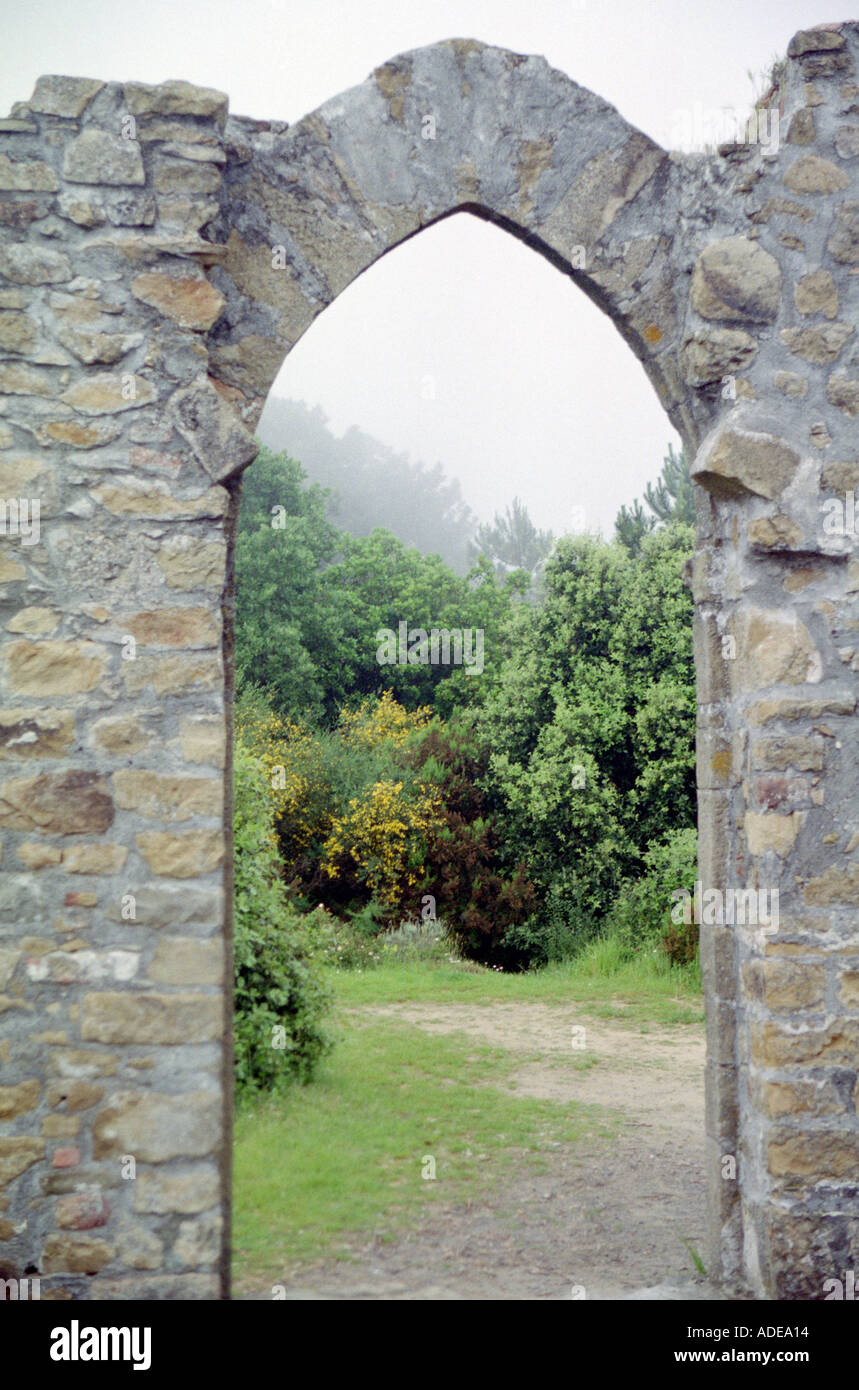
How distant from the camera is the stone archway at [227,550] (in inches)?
120

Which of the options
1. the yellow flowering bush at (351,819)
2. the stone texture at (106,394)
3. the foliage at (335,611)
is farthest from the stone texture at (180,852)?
the foliage at (335,611)

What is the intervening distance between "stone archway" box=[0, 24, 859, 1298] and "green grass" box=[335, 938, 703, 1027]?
4.88 m

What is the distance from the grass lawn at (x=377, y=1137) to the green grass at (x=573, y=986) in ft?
0.71

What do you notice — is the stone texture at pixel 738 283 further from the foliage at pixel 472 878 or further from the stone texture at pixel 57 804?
the foliage at pixel 472 878

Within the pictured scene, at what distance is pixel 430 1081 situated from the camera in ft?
20.5

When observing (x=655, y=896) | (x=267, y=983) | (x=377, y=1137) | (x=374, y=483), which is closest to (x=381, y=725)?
(x=655, y=896)

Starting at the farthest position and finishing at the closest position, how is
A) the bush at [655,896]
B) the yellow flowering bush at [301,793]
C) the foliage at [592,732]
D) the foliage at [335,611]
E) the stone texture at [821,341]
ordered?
the foliage at [335,611], the yellow flowering bush at [301,793], the foliage at [592,732], the bush at [655,896], the stone texture at [821,341]

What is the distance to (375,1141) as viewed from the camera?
5168mm

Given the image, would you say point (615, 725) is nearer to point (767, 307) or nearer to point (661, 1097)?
point (661, 1097)

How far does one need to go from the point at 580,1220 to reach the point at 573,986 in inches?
187

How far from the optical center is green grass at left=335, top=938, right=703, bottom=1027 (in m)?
8.38

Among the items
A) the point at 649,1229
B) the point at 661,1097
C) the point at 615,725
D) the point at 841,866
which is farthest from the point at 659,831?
the point at 841,866

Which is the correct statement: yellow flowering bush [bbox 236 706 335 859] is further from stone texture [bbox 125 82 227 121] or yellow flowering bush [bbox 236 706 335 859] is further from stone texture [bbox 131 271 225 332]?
stone texture [bbox 125 82 227 121]

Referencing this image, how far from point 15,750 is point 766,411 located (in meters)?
2.60
